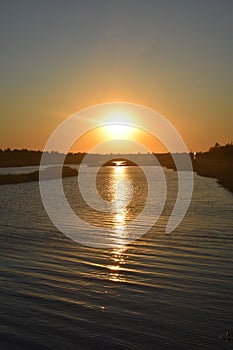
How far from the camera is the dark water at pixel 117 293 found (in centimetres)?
912

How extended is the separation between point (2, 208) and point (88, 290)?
82.4ft

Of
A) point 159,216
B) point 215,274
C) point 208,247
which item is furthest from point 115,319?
point 159,216

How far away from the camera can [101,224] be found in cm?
2712

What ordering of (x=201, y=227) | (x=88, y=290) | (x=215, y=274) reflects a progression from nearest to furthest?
(x=88, y=290) → (x=215, y=274) → (x=201, y=227)

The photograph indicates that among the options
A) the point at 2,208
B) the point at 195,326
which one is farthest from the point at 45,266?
the point at 2,208

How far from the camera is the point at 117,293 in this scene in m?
12.1

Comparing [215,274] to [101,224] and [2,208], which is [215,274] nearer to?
[101,224]

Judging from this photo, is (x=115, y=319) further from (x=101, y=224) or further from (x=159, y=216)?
(x=159, y=216)

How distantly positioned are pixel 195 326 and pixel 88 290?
12.7 feet

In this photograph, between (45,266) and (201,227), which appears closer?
(45,266)

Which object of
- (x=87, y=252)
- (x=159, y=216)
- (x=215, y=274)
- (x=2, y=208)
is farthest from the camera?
(x=2, y=208)

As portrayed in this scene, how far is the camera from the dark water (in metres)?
9.12

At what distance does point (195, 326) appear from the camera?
9.61 meters

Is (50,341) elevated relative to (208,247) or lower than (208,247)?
lower
